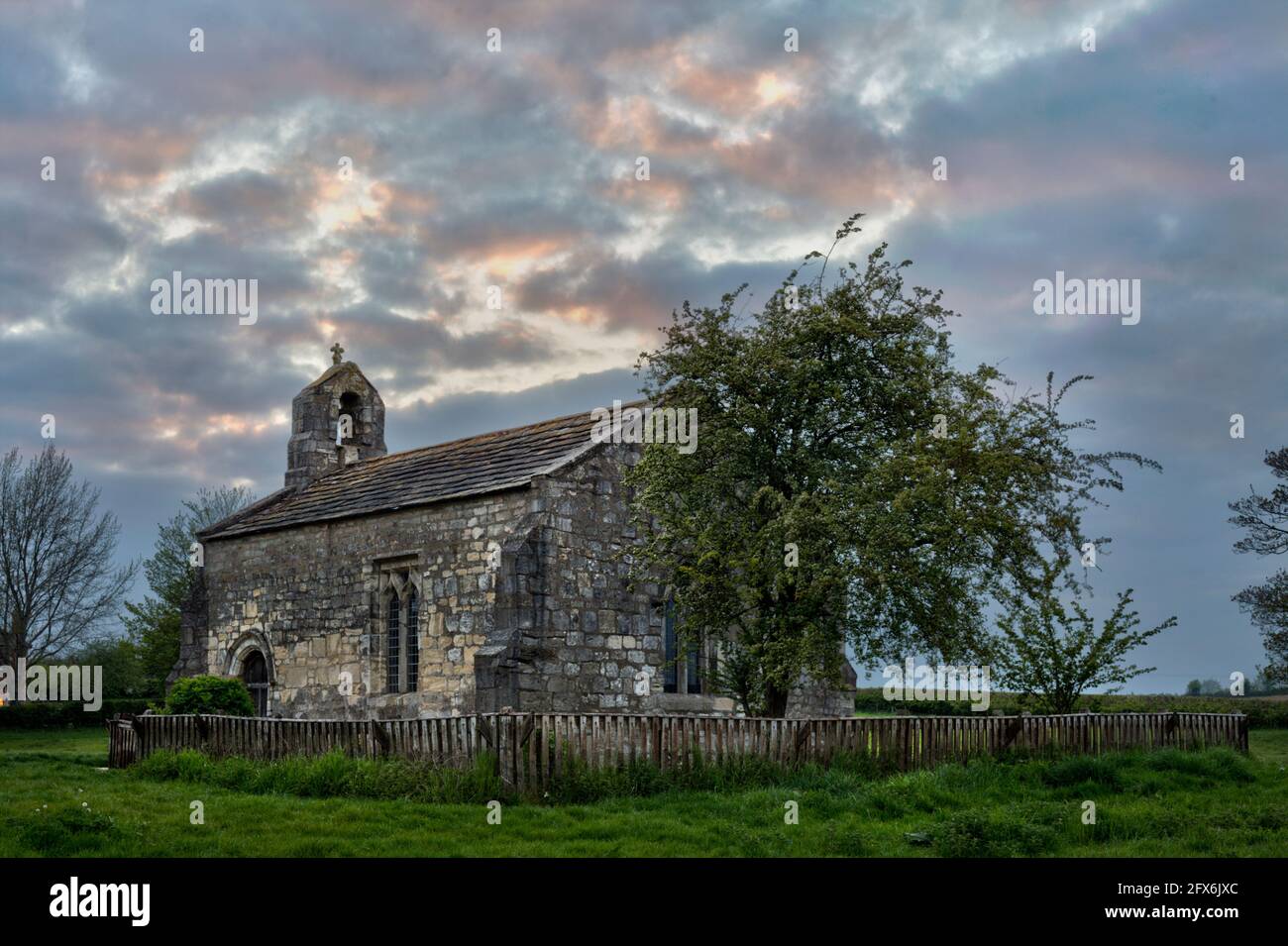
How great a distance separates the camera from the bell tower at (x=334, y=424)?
33.7 metres

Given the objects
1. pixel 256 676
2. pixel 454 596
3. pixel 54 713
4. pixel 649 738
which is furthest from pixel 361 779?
pixel 54 713

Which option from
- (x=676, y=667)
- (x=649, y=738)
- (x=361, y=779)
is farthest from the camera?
(x=676, y=667)

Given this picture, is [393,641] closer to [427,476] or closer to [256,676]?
[427,476]

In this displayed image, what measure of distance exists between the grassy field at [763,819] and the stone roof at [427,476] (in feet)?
29.6

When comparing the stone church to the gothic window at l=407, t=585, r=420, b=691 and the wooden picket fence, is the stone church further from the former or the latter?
the wooden picket fence

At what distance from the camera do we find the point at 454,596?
24156 mm

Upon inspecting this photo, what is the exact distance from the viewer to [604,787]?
1551cm

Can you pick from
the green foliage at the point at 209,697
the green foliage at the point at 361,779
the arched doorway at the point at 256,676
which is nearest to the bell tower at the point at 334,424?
the arched doorway at the point at 256,676

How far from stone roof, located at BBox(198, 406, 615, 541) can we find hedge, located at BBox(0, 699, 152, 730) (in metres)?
8.12

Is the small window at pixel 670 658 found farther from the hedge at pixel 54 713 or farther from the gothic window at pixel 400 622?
the hedge at pixel 54 713

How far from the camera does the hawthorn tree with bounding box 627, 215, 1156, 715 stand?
1933 centimetres

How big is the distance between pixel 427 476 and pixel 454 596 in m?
4.30
